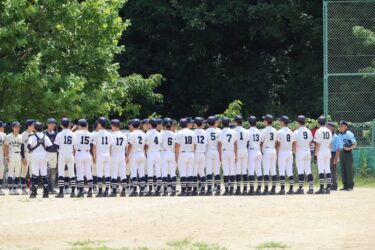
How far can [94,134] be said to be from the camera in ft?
95.9

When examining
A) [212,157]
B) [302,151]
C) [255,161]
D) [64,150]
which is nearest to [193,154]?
[212,157]

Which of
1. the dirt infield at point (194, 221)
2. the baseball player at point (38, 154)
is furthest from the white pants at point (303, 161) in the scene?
the baseball player at point (38, 154)

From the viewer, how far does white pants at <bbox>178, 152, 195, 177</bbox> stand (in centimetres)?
2906

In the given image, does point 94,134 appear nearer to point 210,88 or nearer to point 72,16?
point 72,16

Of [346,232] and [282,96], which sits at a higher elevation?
[282,96]


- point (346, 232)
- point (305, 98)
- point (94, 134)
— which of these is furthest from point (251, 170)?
point (305, 98)

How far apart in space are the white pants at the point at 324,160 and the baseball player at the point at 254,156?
1524mm

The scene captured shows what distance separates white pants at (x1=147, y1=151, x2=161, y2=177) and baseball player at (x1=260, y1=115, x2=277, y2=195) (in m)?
2.71

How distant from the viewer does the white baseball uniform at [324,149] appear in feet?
95.2

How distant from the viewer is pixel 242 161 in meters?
29.3

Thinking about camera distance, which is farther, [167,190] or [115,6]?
[115,6]

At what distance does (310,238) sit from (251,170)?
10.4 meters

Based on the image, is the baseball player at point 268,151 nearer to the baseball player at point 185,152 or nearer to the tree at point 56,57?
the baseball player at point 185,152

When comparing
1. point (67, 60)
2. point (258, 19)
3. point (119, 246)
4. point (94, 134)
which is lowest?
point (119, 246)
